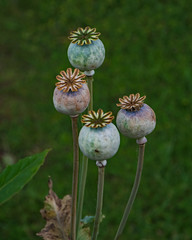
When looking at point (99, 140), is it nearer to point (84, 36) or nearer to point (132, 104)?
point (132, 104)

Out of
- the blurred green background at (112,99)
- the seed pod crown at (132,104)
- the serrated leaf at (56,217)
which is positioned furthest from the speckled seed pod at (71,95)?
the blurred green background at (112,99)

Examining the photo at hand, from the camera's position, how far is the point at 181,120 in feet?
10.7

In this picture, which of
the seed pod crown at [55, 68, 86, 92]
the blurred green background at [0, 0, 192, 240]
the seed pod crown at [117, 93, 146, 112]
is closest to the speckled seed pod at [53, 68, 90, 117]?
the seed pod crown at [55, 68, 86, 92]

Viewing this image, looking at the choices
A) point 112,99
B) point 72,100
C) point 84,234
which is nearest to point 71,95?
point 72,100

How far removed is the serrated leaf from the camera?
5.18 ft

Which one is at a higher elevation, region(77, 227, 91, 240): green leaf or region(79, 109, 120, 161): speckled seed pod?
region(79, 109, 120, 161): speckled seed pod

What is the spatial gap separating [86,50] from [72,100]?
8.4 inches

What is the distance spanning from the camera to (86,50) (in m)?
1.24

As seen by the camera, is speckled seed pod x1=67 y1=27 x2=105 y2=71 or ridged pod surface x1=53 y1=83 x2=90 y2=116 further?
speckled seed pod x1=67 y1=27 x2=105 y2=71

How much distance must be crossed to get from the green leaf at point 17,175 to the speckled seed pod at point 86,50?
546 mm

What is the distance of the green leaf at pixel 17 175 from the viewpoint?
1.66 meters

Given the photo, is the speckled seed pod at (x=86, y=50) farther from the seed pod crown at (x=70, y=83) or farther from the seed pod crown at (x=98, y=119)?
the seed pod crown at (x=98, y=119)

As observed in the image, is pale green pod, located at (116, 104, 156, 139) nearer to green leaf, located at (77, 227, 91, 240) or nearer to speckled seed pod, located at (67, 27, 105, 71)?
speckled seed pod, located at (67, 27, 105, 71)

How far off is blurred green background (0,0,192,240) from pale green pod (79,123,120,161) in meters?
1.68
